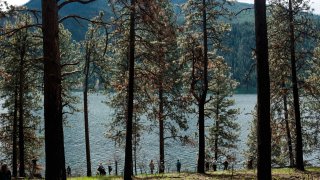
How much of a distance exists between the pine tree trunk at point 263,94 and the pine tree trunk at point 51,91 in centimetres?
554

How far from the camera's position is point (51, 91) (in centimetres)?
938

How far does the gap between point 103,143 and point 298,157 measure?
49551 millimetres

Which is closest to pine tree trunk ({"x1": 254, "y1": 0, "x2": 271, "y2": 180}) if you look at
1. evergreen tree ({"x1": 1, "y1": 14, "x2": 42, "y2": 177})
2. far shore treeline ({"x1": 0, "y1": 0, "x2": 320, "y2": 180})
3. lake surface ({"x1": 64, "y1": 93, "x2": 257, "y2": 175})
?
far shore treeline ({"x1": 0, "y1": 0, "x2": 320, "y2": 180})

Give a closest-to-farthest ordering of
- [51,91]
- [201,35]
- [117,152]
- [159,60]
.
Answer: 1. [51,91]
2. [159,60]
3. [201,35]
4. [117,152]

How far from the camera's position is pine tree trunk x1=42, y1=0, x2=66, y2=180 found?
932cm

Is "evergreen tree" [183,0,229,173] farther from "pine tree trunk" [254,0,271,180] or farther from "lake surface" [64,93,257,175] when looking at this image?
"lake surface" [64,93,257,175]

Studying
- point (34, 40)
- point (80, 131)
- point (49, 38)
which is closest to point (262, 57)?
point (49, 38)

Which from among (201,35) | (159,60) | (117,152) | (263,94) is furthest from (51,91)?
(117,152)

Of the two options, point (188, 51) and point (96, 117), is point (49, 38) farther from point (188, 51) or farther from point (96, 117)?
point (96, 117)

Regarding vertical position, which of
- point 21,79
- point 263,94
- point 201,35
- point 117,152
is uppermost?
point 201,35

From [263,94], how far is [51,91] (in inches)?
227

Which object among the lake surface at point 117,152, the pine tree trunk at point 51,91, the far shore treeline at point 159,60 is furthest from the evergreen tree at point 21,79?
the pine tree trunk at point 51,91

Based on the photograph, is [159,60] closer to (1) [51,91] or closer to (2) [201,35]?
(2) [201,35]

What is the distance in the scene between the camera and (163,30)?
1127 centimetres
